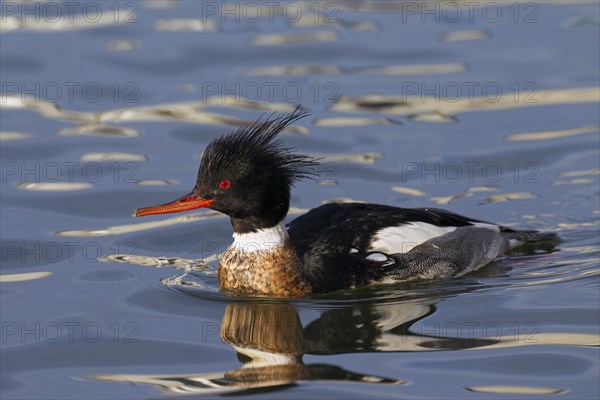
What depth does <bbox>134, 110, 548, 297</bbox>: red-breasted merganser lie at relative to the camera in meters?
10.5

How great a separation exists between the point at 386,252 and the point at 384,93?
5.60 m

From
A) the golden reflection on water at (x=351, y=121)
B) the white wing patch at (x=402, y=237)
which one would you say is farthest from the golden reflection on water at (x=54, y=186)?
the white wing patch at (x=402, y=237)

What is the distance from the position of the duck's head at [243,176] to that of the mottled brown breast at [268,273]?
0.36 metres

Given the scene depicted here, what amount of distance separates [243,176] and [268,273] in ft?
2.90

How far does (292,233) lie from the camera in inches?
437

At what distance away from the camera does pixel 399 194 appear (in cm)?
1346

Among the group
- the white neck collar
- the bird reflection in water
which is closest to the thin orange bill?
the white neck collar

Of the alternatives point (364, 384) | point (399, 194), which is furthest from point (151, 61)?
point (364, 384)

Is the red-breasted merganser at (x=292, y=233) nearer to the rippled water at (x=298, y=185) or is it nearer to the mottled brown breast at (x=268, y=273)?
the mottled brown breast at (x=268, y=273)

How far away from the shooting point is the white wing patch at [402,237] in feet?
36.2

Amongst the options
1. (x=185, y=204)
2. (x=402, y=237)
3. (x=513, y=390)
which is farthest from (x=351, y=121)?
(x=513, y=390)

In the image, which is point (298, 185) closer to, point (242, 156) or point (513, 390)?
point (242, 156)

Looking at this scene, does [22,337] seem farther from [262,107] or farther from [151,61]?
[151,61]

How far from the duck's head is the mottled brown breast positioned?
14.2 inches
